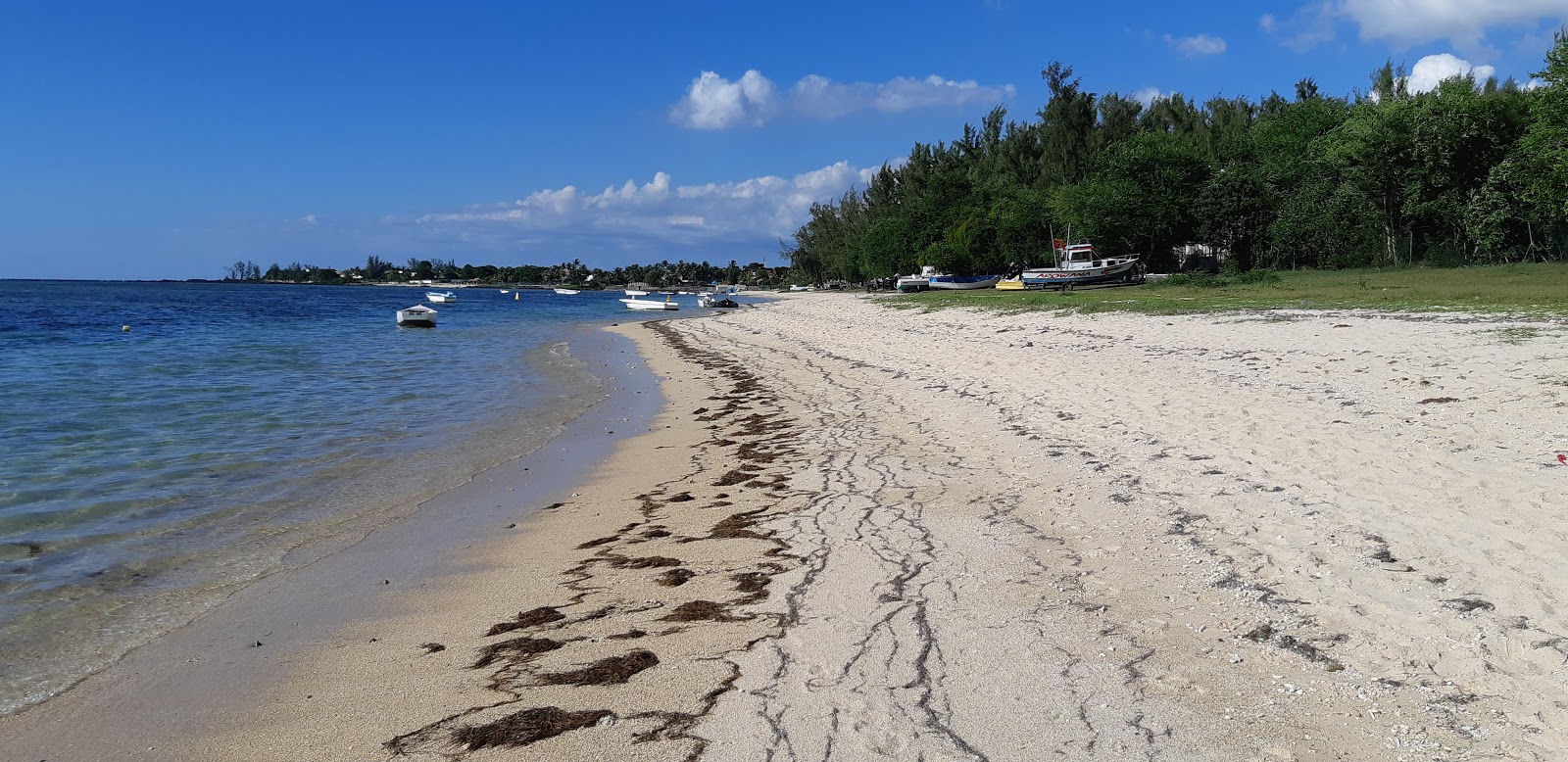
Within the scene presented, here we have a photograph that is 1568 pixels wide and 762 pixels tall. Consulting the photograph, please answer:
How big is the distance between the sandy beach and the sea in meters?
0.80

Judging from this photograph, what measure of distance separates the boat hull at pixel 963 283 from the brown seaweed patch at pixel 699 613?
60372 millimetres

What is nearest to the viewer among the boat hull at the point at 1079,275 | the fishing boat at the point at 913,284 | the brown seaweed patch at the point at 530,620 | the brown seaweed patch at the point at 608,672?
the brown seaweed patch at the point at 608,672

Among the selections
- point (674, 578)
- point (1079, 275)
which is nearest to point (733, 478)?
point (674, 578)

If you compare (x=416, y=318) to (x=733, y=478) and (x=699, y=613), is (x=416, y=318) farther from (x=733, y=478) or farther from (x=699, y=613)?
(x=699, y=613)

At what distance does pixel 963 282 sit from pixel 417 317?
1442 inches

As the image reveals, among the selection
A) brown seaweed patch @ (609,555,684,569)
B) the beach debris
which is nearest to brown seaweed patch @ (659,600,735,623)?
brown seaweed patch @ (609,555,684,569)

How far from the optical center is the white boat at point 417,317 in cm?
4622

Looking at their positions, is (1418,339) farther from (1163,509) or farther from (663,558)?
(663,558)

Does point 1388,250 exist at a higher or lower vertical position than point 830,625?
higher

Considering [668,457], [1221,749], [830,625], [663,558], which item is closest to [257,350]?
[668,457]

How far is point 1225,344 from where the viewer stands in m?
15.5

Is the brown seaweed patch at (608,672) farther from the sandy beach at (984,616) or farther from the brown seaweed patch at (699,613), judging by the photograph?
the brown seaweed patch at (699,613)

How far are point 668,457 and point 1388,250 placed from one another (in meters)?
43.2

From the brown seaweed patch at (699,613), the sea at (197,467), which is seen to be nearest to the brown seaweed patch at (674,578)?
the brown seaweed patch at (699,613)
